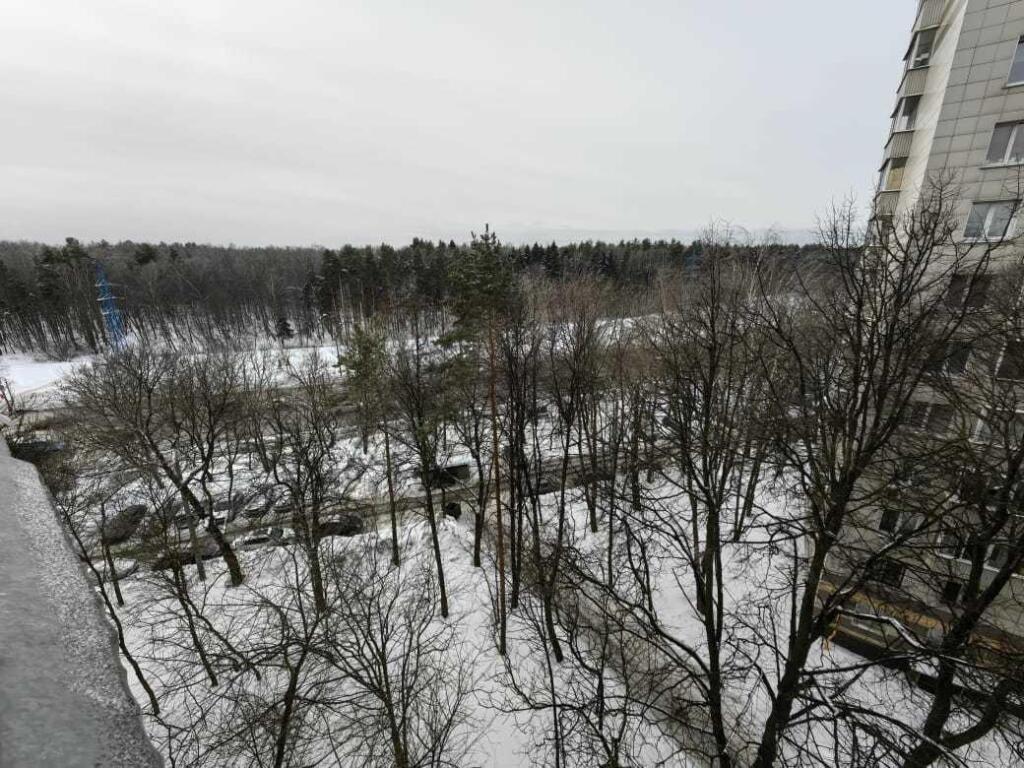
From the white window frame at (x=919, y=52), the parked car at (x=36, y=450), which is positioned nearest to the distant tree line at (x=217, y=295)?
the parked car at (x=36, y=450)

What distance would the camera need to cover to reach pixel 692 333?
32.2 feet

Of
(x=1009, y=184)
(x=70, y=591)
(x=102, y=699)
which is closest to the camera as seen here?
(x=102, y=699)

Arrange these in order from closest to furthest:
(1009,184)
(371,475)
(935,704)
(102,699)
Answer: (102,699) → (935,704) → (1009,184) → (371,475)

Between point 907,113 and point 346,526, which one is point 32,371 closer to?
point 346,526

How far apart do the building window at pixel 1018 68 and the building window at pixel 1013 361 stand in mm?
7396

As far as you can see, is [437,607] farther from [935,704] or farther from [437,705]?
[935,704]

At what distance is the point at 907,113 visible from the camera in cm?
1512

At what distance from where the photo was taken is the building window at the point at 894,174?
15.2 m

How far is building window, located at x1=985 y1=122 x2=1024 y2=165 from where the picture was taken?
420 inches

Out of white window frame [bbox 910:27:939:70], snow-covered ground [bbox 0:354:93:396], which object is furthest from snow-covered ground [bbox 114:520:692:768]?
snow-covered ground [bbox 0:354:93:396]

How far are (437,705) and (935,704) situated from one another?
9.48m

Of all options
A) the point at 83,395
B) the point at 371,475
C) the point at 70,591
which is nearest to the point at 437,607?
the point at 371,475

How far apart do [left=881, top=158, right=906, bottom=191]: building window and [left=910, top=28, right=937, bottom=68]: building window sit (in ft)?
9.40

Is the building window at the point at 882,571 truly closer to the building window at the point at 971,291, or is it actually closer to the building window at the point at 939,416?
the building window at the point at 971,291
